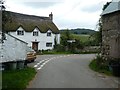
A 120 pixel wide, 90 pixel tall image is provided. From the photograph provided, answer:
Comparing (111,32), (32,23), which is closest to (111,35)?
(111,32)

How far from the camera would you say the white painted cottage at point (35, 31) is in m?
69.6

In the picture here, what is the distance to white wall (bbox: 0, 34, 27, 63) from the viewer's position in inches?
832

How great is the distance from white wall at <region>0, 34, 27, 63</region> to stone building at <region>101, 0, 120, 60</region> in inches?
262

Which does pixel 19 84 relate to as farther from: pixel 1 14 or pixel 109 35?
pixel 109 35

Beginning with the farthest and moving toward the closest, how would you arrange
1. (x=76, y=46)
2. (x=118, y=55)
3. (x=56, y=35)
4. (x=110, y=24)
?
(x=56, y=35) → (x=76, y=46) → (x=110, y=24) → (x=118, y=55)

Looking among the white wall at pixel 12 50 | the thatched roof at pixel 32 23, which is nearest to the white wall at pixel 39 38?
the thatched roof at pixel 32 23

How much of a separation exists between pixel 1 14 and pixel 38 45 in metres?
56.2

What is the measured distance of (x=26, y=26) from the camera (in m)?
71.2

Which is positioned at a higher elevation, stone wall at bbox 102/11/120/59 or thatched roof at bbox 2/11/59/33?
thatched roof at bbox 2/11/59/33

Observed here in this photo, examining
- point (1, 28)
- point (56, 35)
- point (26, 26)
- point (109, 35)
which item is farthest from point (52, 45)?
point (1, 28)

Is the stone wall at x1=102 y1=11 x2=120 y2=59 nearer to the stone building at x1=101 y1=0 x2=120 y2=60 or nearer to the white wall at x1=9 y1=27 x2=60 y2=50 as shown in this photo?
the stone building at x1=101 y1=0 x2=120 y2=60

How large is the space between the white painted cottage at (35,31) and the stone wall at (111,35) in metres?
42.8

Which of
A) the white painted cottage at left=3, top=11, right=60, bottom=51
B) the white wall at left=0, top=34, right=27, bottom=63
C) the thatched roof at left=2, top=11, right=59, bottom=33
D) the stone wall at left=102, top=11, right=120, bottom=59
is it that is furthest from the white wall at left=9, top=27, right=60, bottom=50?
the white wall at left=0, top=34, right=27, bottom=63

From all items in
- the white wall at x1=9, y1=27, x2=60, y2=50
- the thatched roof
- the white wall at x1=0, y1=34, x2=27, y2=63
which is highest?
the thatched roof
